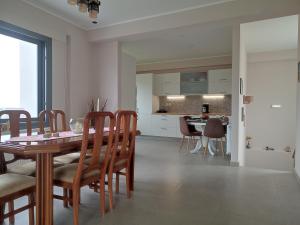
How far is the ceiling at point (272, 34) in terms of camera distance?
402 centimetres

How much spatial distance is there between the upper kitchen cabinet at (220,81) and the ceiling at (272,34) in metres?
0.93

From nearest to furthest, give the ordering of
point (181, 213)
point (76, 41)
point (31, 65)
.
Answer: point (181, 213) → point (31, 65) → point (76, 41)

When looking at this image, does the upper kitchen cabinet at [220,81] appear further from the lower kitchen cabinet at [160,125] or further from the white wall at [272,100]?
the lower kitchen cabinet at [160,125]

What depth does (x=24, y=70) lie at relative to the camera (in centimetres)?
369

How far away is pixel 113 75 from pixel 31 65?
5.16 feet

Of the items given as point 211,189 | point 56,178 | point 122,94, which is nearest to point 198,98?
point 122,94

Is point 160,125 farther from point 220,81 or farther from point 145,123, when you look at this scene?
point 220,81

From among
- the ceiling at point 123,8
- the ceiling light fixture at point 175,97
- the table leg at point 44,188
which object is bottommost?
the table leg at point 44,188

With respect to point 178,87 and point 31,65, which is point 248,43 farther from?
point 31,65

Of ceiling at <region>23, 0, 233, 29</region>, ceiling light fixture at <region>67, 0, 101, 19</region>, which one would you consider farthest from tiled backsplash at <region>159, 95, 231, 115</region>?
ceiling light fixture at <region>67, 0, 101, 19</region>

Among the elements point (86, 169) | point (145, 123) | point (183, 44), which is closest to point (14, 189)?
point (86, 169)

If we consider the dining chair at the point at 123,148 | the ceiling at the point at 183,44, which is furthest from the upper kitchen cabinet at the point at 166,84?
the dining chair at the point at 123,148

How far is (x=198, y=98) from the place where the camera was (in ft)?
24.3

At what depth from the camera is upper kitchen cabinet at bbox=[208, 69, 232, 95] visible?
21.5ft
